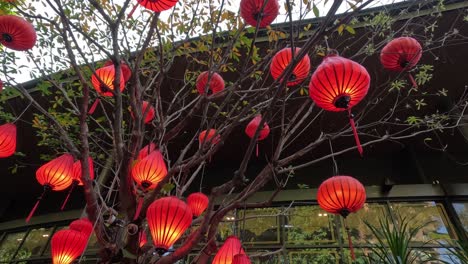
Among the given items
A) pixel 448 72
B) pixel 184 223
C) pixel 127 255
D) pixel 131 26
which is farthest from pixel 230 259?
pixel 448 72

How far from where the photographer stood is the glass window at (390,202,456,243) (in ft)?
22.6

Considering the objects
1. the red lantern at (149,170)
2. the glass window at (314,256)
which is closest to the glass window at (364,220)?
the glass window at (314,256)

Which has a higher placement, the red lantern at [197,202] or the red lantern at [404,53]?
the red lantern at [404,53]

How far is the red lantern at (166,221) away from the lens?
2.62 meters

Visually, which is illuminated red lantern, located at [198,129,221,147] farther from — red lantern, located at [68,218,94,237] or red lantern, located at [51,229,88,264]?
red lantern, located at [51,229,88,264]

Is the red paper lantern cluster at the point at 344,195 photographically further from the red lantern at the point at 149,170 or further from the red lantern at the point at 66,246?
the red lantern at the point at 66,246

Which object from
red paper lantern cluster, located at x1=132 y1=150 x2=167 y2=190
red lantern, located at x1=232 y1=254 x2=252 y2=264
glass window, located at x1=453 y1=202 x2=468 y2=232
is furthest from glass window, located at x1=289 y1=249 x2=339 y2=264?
red paper lantern cluster, located at x1=132 y1=150 x2=167 y2=190

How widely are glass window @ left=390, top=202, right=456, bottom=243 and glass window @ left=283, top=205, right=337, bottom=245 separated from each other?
1624 millimetres

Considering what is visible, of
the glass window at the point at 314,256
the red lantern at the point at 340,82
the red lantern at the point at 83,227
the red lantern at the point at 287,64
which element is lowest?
the red lantern at the point at 83,227

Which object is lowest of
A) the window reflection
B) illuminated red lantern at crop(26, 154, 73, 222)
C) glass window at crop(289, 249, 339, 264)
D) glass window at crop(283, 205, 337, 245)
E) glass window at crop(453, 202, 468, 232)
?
the window reflection

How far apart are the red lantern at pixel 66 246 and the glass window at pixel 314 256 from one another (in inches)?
186

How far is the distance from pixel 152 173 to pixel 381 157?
774cm

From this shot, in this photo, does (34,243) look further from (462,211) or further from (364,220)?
(462,211)

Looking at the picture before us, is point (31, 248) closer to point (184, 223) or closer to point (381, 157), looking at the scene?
point (184, 223)
